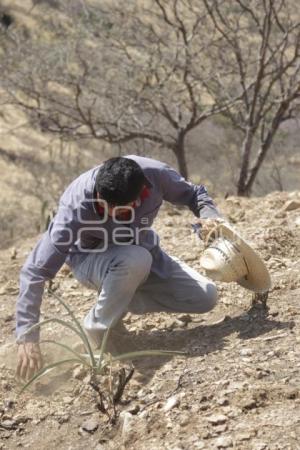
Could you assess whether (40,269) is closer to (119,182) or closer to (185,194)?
(119,182)

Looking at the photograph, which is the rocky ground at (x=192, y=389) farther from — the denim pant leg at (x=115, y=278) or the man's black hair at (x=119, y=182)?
the man's black hair at (x=119, y=182)

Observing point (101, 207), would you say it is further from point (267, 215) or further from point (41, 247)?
point (267, 215)

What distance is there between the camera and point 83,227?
2.96 m

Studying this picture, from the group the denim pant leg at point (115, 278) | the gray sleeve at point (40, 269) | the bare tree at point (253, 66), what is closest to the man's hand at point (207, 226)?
the denim pant leg at point (115, 278)

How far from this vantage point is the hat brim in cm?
305

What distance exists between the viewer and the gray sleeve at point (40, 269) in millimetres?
2910

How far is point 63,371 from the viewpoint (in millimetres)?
3125

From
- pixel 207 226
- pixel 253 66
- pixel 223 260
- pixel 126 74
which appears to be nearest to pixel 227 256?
pixel 223 260

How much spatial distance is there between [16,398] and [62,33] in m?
8.06

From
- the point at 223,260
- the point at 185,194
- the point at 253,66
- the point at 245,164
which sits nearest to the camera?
the point at 223,260

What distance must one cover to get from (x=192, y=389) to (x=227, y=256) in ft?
1.90

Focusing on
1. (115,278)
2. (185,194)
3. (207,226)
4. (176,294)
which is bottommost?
(176,294)

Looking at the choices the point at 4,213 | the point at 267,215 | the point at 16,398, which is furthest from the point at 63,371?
the point at 4,213

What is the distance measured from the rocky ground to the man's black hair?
70 cm
